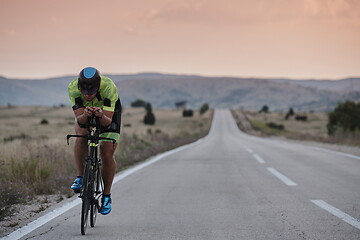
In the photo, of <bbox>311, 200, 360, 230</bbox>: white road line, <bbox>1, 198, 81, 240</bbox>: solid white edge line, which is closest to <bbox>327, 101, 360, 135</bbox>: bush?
<bbox>311, 200, 360, 230</bbox>: white road line

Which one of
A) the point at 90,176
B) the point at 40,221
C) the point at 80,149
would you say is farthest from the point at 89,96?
the point at 40,221

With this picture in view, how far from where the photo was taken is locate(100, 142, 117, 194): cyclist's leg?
5.48m

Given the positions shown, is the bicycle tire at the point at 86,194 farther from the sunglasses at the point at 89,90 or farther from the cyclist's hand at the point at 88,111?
the sunglasses at the point at 89,90

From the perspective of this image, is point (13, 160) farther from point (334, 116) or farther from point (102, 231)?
point (334, 116)

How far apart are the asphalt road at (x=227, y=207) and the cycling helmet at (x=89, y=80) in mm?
1628

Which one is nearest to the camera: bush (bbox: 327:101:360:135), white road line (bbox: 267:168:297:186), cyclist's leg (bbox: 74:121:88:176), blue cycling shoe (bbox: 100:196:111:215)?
cyclist's leg (bbox: 74:121:88:176)

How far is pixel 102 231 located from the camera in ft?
17.5

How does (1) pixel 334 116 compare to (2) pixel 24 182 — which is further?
(1) pixel 334 116

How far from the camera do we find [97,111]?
5.01 m

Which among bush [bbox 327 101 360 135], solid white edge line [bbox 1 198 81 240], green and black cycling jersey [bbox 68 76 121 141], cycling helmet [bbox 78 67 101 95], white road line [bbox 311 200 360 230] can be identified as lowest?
bush [bbox 327 101 360 135]

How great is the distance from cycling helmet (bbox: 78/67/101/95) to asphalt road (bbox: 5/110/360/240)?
64.1 inches

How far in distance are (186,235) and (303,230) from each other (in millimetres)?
1348

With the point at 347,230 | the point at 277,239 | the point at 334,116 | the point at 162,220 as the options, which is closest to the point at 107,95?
the point at 162,220

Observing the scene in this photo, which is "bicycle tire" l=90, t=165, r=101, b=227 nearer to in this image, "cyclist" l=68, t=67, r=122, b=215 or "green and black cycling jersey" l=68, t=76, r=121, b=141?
"cyclist" l=68, t=67, r=122, b=215
